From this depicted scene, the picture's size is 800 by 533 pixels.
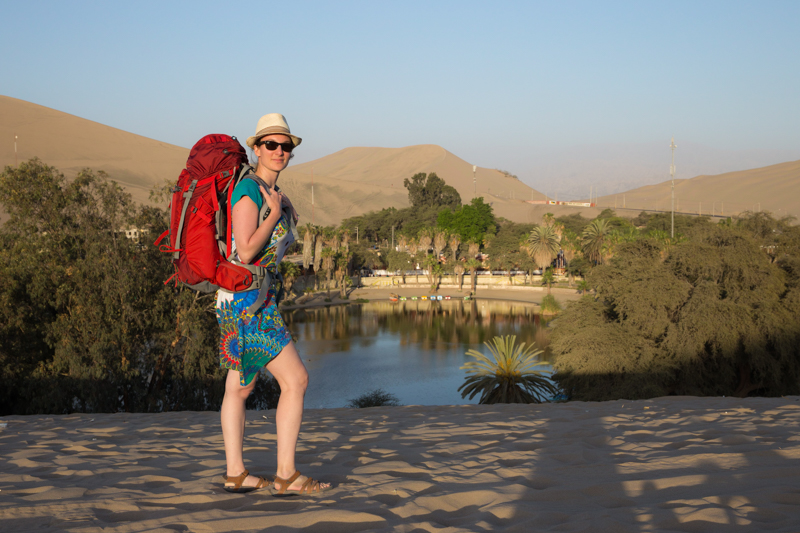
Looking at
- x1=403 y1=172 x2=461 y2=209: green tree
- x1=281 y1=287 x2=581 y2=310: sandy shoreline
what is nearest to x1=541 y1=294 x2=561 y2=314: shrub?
x1=281 y1=287 x2=581 y2=310: sandy shoreline

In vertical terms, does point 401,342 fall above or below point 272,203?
below

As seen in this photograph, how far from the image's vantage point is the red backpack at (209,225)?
122 inches

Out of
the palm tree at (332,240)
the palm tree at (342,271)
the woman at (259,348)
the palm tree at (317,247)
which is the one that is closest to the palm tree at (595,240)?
the palm tree at (342,271)

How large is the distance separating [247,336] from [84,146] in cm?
15300

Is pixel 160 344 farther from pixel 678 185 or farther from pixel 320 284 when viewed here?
pixel 678 185

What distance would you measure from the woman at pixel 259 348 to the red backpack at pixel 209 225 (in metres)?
0.07

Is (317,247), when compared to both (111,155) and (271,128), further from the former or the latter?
(111,155)

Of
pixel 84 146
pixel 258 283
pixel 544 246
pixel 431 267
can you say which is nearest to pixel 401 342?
pixel 431 267

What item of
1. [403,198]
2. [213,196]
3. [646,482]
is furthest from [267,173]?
[403,198]

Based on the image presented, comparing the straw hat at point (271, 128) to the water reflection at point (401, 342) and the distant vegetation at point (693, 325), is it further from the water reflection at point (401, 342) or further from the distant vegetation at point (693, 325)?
the water reflection at point (401, 342)

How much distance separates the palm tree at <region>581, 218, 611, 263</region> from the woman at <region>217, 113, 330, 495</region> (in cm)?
6196

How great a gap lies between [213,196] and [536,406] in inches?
209

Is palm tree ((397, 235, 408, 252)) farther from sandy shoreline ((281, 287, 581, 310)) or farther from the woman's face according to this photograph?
the woman's face

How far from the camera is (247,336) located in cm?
317
